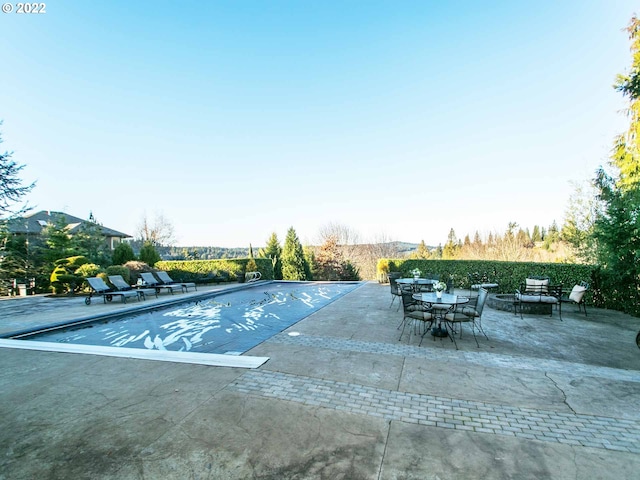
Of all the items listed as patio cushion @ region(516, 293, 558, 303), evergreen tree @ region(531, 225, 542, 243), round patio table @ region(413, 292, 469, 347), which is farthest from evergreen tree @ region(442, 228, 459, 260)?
round patio table @ region(413, 292, 469, 347)

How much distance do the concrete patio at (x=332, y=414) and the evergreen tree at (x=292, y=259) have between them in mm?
14910

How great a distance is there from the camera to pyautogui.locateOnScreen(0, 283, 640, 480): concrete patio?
2080mm

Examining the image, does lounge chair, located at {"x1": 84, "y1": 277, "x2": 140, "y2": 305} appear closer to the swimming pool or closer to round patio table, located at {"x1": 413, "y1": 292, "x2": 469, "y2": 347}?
the swimming pool

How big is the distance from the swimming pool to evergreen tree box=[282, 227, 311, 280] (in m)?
10.5

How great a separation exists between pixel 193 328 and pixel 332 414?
15.0 ft

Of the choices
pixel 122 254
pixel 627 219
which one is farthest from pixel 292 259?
pixel 627 219

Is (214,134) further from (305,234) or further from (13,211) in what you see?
(305,234)

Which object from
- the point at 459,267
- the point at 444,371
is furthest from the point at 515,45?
the point at 444,371

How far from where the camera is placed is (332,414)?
8.97 ft

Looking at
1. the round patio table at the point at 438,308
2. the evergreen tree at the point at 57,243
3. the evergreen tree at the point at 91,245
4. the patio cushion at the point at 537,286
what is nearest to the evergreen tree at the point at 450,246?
the patio cushion at the point at 537,286

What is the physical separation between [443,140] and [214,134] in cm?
1249

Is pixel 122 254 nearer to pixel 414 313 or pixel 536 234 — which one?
pixel 414 313

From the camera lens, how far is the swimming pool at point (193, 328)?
201 inches

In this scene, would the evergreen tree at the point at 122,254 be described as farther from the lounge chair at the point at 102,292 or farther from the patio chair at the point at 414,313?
the patio chair at the point at 414,313
